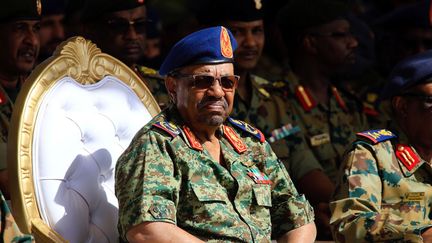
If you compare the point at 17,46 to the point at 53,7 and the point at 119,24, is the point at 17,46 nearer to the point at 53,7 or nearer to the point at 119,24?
the point at 119,24

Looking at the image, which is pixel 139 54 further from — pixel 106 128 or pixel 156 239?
pixel 156 239

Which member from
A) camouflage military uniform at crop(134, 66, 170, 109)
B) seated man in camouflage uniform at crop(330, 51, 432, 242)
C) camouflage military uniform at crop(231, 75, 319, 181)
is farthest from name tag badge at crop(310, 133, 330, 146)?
seated man in camouflage uniform at crop(330, 51, 432, 242)

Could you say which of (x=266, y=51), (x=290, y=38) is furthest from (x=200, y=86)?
(x=266, y=51)

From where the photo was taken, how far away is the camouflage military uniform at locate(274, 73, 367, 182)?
7234mm

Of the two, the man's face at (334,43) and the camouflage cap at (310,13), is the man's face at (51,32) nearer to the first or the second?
the camouflage cap at (310,13)

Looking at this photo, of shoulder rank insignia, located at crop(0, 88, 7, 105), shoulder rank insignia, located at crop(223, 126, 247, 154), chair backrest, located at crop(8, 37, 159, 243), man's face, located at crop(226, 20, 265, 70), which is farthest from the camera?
man's face, located at crop(226, 20, 265, 70)

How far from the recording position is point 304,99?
742 centimetres

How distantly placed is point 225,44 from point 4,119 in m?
1.32

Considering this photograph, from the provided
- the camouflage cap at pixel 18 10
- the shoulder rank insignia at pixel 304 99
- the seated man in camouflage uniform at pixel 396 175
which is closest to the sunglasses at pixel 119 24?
the camouflage cap at pixel 18 10

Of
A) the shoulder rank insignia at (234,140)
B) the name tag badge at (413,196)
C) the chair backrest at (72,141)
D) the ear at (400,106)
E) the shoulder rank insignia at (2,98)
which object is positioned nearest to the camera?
the chair backrest at (72,141)

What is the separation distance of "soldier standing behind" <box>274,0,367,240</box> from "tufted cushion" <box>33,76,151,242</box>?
86.2 inches

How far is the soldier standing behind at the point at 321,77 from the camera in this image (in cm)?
732

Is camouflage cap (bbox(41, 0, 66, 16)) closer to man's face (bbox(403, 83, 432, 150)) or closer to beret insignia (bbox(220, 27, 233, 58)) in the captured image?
beret insignia (bbox(220, 27, 233, 58))

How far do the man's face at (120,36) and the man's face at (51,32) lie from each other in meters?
0.95
